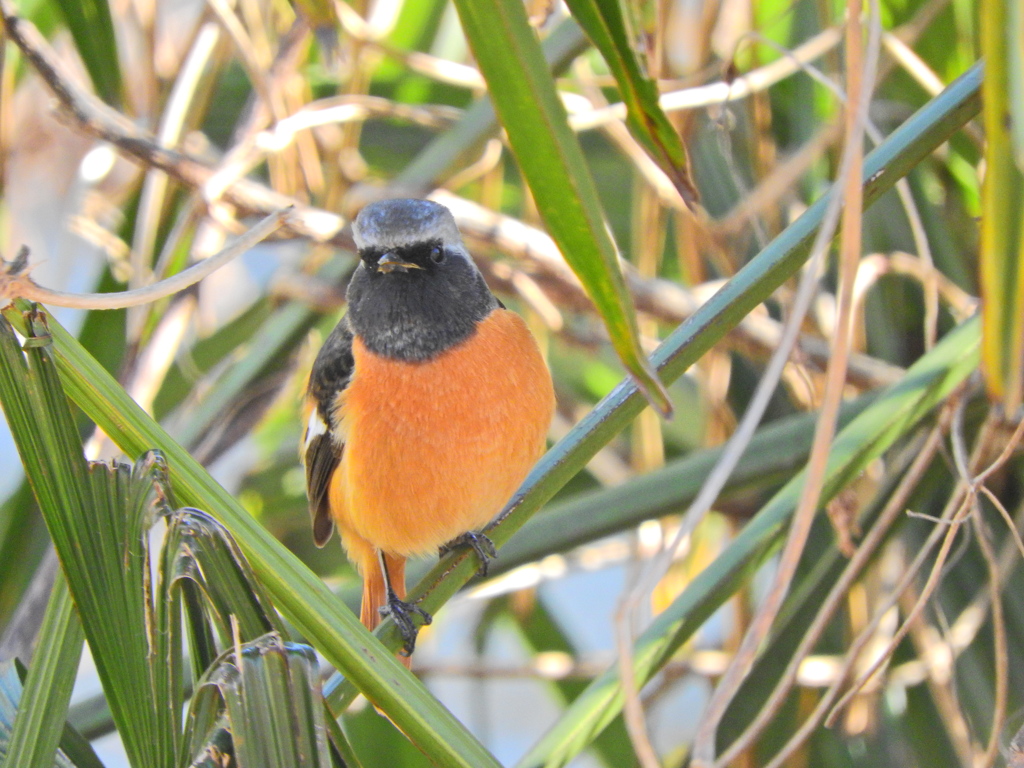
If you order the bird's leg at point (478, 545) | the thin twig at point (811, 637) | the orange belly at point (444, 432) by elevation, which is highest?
the orange belly at point (444, 432)

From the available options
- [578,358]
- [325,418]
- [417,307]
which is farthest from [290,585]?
[578,358]

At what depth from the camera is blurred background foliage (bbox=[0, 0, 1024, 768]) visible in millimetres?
998

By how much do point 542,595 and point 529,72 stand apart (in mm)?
3429

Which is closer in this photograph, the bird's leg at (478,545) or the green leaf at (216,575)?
the green leaf at (216,575)

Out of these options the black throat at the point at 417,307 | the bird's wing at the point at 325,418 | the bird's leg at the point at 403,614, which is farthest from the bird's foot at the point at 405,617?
the black throat at the point at 417,307

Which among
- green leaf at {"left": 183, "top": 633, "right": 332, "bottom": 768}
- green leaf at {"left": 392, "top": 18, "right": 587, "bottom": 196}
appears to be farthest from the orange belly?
green leaf at {"left": 183, "top": 633, "right": 332, "bottom": 768}

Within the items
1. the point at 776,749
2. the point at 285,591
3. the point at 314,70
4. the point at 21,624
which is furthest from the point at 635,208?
the point at 285,591

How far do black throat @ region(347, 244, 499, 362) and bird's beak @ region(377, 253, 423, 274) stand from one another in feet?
0.12

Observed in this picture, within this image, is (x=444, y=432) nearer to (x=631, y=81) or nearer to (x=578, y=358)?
(x=631, y=81)

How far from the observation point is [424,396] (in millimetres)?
2193

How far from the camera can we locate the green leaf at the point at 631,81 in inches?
35.3

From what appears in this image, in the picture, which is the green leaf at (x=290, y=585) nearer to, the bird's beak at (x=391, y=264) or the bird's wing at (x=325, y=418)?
the bird's beak at (x=391, y=264)

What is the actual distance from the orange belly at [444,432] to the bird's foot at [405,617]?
17 centimetres

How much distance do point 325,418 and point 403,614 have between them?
587 millimetres
